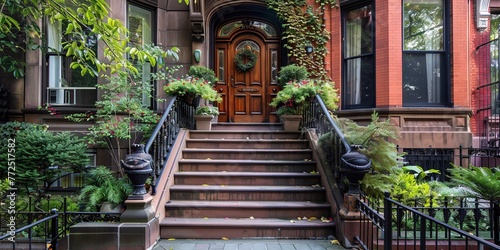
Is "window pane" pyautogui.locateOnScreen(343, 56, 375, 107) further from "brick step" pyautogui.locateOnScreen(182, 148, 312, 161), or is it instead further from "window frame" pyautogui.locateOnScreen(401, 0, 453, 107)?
"brick step" pyautogui.locateOnScreen(182, 148, 312, 161)

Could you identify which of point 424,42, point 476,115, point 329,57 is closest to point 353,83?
point 329,57

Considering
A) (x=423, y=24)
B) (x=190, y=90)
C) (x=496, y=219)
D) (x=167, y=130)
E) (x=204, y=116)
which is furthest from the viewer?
(x=423, y=24)

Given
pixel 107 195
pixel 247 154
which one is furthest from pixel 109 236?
pixel 247 154

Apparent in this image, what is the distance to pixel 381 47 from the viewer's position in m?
7.68

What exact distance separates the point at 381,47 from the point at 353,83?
1108 millimetres

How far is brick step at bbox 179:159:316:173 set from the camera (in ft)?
19.8

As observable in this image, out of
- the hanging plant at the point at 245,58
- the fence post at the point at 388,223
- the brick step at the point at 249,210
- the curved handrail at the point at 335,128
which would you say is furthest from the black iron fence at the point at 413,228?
the hanging plant at the point at 245,58

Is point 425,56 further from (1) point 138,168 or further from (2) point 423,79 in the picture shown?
(1) point 138,168

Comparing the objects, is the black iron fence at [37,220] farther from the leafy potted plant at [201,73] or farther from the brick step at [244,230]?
the leafy potted plant at [201,73]

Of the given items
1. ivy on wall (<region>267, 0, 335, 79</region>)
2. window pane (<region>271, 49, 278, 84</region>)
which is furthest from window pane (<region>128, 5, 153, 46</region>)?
window pane (<region>271, 49, 278, 84</region>)

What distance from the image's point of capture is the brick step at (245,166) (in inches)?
237

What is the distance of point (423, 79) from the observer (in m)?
7.70

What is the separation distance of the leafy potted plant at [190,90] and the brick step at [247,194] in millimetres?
2375

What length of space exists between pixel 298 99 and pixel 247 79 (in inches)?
105
